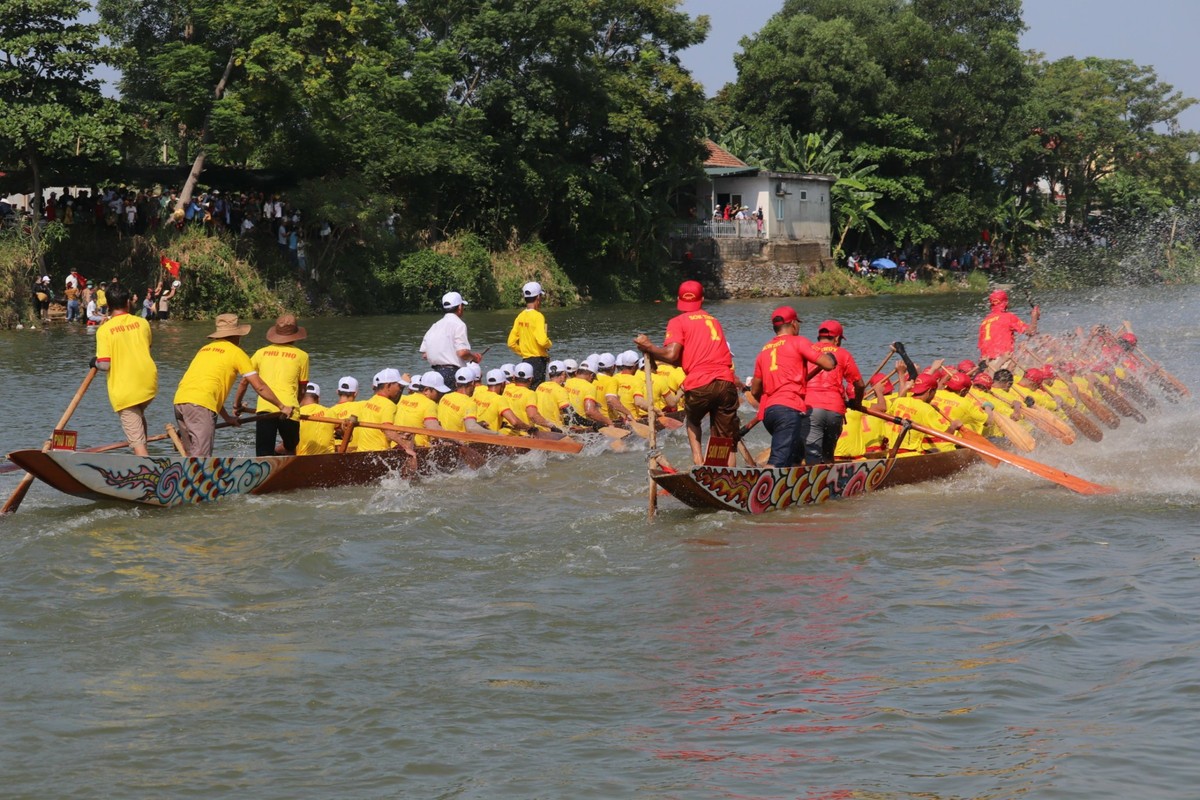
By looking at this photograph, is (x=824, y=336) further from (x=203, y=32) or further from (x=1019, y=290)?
(x=1019, y=290)

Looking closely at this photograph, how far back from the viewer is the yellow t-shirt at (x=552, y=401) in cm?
1545

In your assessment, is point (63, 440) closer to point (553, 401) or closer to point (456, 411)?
point (456, 411)

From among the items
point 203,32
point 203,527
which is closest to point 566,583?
point 203,527

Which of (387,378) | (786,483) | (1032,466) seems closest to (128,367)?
(387,378)

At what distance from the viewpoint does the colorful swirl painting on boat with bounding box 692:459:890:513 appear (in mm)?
11414

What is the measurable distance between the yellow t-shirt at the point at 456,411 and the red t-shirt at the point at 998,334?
669 cm

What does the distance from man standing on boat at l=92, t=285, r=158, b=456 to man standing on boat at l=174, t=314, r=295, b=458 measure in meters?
0.32

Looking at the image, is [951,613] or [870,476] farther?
[870,476]

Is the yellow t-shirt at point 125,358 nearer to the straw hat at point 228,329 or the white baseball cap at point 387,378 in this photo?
the straw hat at point 228,329

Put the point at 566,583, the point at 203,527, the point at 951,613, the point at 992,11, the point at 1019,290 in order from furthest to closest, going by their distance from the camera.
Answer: the point at 992,11, the point at 1019,290, the point at 203,527, the point at 566,583, the point at 951,613

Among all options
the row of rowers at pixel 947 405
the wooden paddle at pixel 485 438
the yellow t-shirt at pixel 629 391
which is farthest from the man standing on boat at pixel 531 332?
the row of rowers at pixel 947 405

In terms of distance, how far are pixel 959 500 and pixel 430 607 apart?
5.53m

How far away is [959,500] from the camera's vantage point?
12961 mm

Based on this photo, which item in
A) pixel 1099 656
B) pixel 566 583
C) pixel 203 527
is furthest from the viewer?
pixel 203 527
